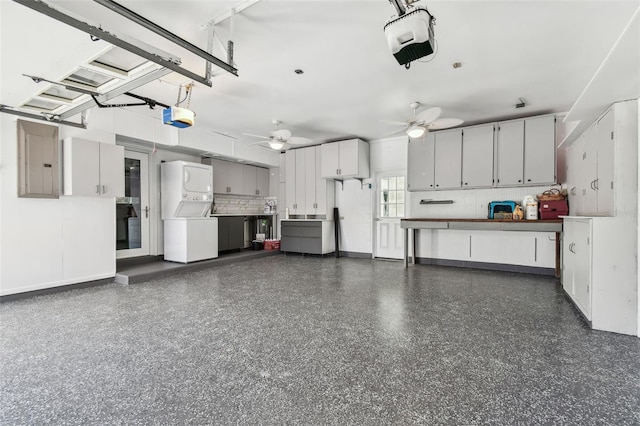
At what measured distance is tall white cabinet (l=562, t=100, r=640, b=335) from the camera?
2.79 metres

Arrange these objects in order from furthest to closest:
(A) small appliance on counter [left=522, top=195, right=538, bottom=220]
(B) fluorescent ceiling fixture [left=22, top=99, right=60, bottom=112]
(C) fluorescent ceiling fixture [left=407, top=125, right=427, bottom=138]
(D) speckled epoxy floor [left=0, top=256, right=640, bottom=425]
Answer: (A) small appliance on counter [left=522, top=195, right=538, bottom=220]
(C) fluorescent ceiling fixture [left=407, top=125, right=427, bottom=138]
(B) fluorescent ceiling fixture [left=22, top=99, right=60, bottom=112]
(D) speckled epoxy floor [left=0, top=256, right=640, bottom=425]

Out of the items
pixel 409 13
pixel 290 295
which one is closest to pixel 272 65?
pixel 409 13

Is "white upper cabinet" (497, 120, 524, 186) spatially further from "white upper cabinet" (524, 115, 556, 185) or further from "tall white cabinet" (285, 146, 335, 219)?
"tall white cabinet" (285, 146, 335, 219)

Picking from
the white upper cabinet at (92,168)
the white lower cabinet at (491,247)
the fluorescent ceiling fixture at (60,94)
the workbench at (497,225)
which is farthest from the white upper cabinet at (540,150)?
the white upper cabinet at (92,168)

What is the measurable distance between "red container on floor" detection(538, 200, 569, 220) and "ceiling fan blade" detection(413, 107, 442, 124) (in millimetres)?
2561

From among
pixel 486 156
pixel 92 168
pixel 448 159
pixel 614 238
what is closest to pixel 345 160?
pixel 448 159

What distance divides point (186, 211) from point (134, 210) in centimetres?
100

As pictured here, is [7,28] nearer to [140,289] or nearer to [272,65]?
[272,65]

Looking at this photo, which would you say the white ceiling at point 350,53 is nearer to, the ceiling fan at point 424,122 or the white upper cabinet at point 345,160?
the ceiling fan at point 424,122

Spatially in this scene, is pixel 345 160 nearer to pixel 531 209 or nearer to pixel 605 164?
pixel 531 209

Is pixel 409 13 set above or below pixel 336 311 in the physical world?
above

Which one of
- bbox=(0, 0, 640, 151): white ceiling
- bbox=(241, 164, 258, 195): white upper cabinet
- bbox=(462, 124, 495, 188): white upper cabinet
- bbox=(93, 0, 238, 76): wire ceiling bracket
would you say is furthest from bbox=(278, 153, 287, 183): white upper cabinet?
bbox=(93, 0, 238, 76): wire ceiling bracket

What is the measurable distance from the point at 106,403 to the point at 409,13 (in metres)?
3.11

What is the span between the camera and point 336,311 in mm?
3383
